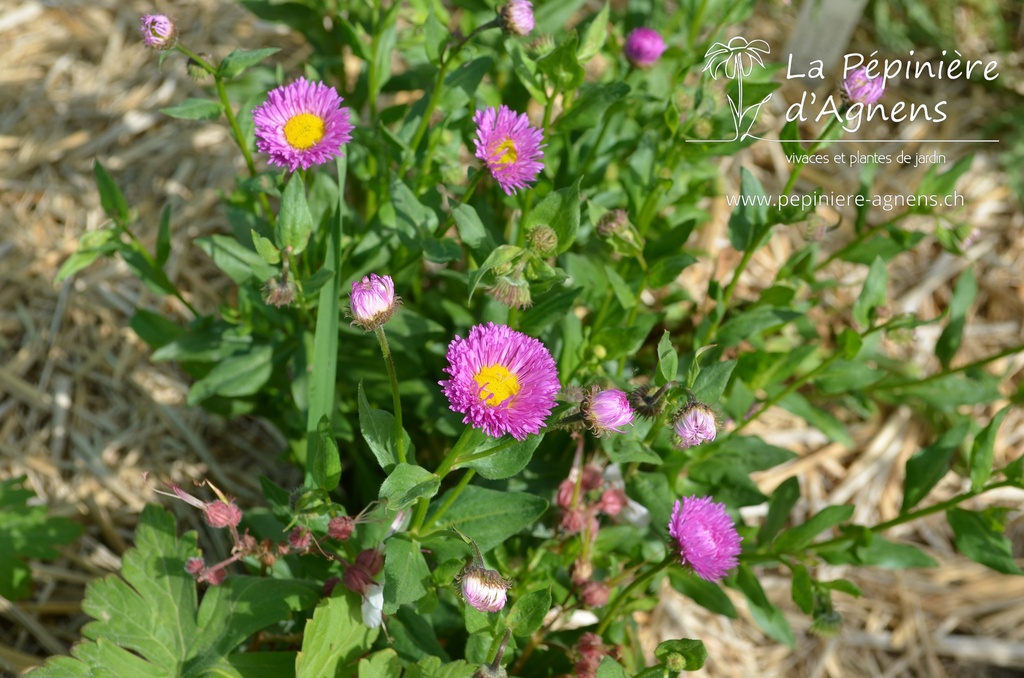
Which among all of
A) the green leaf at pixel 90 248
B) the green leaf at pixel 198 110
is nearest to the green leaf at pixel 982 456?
the green leaf at pixel 198 110

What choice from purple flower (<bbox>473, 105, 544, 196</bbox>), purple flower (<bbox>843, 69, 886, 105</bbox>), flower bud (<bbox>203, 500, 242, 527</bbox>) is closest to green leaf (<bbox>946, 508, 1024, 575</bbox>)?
purple flower (<bbox>843, 69, 886, 105</bbox>)

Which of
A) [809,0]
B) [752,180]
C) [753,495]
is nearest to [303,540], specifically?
[753,495]

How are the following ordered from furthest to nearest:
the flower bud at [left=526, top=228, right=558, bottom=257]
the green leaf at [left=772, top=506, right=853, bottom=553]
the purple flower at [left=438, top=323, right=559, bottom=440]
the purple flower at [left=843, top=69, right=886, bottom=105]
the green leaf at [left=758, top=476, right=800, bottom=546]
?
the green leaf at [left=758, top=476, right=800, bottom=546] → the green leaf at [left=772, top=506, right=853, bottom=553] → the purple flower at [left=843, top=69, right=886, bottom=105] → the flower bud at [left=526, top=228, right=558, bottom=257] → the purple flower at [left=438, top=323, right=559, bottom=440]

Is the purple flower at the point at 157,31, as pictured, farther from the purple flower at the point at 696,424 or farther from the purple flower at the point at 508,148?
the purple flower at the point at 696,424

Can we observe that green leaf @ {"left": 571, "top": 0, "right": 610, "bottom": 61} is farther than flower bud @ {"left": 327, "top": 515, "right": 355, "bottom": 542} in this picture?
Yes

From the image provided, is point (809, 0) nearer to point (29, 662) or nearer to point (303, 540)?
point (303, 540)

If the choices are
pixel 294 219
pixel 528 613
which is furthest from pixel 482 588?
pixel 294 219

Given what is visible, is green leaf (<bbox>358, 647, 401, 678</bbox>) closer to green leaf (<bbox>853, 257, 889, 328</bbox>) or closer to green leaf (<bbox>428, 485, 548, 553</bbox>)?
green leaf (<bbox>428, 485, 548, 553</bbox>)
